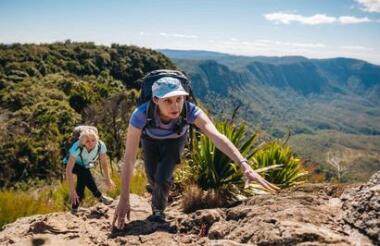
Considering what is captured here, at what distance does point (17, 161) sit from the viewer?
2530cm

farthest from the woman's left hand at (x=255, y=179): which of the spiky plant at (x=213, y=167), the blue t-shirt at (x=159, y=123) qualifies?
the spiky plant at (x=213, y=167)

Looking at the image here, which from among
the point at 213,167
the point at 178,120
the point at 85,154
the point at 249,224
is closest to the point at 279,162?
the point at 213,167

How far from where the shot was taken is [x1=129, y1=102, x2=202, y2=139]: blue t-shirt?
12.5ft

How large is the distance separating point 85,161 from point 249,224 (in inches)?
110

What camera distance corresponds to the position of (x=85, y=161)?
216 inches

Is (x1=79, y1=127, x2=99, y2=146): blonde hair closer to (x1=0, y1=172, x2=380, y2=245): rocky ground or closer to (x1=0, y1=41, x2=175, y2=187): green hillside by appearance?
(x1=0, y1=172, x2=380, y2=245): rocky ground

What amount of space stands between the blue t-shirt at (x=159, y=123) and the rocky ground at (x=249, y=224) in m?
0.89

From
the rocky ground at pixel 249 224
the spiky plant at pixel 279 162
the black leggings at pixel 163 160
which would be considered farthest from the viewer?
the spiky plant at pixel 279 162

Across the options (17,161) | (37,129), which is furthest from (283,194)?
(37,129)

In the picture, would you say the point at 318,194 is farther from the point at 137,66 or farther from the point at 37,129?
the point at 137,66

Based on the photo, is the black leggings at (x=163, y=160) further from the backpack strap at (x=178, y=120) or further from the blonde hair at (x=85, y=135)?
the blonde hair at (x=85, y=135)

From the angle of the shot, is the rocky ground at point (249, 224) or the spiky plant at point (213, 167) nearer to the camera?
the rocky ground at point (249, 224)

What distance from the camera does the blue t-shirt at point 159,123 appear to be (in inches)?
150

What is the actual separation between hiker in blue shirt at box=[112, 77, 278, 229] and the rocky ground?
0.29m
